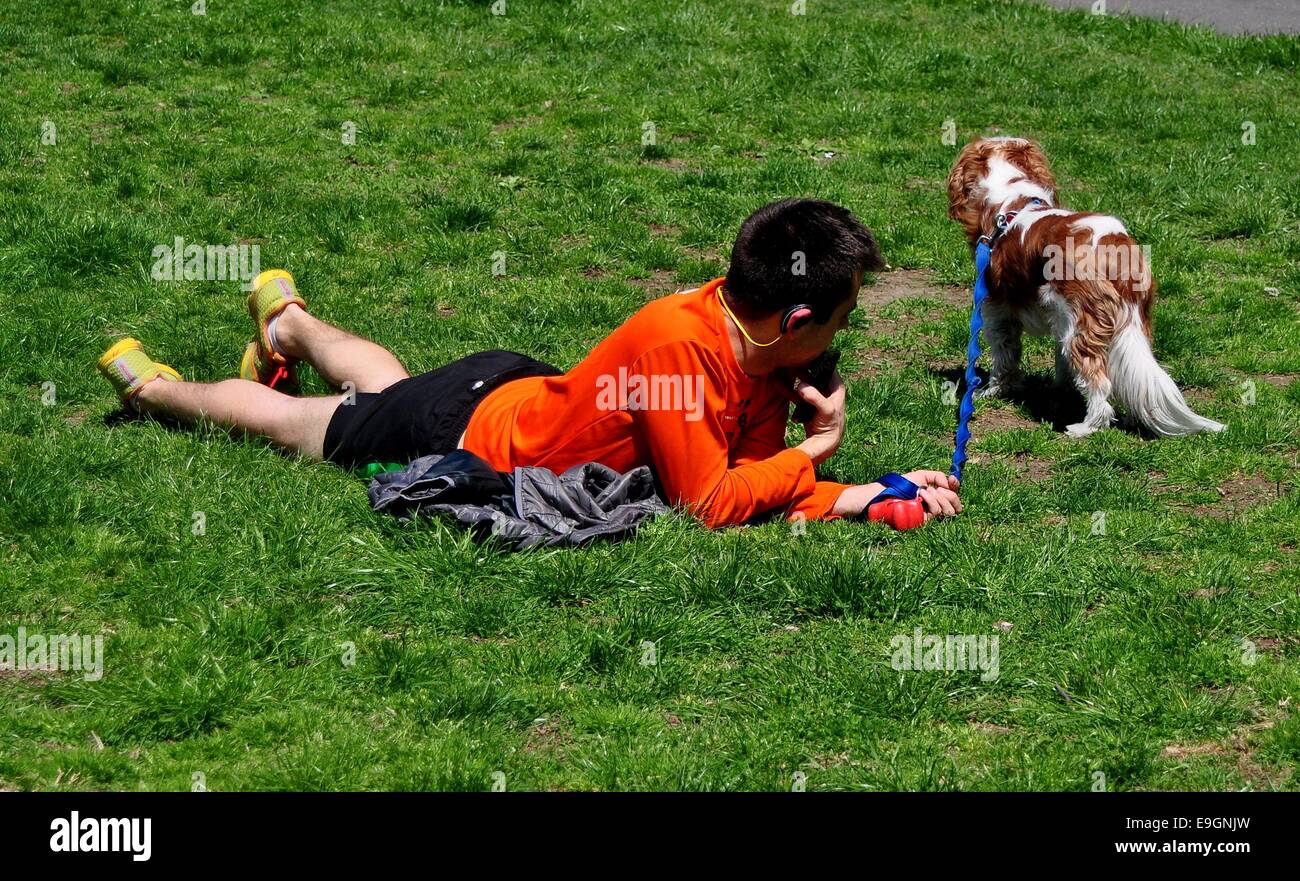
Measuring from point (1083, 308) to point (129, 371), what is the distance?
472cm

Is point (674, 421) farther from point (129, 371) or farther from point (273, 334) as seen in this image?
point (129, 371)

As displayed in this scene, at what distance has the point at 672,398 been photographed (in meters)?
4.95

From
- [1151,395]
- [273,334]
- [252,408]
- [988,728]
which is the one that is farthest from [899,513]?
[273,334]

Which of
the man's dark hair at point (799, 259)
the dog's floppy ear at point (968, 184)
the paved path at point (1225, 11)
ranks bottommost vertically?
the man's dark hair at point (799, 259)

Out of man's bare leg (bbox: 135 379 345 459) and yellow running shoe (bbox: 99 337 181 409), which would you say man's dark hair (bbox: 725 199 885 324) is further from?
yellow running shoe (bbox: 99 337 181 409)

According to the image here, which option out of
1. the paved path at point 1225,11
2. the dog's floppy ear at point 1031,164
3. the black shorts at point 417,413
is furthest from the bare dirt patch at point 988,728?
the paved path at point 1225,11

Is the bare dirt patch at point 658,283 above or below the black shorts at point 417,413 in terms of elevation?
above

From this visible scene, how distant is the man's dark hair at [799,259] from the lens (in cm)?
494

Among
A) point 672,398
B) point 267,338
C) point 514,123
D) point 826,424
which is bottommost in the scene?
point 826,424

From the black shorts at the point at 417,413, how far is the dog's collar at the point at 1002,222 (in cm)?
289

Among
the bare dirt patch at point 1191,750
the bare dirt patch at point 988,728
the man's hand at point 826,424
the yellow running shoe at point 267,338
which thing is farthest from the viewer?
the yellow running shoe at point 267,338

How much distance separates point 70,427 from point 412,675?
111 inches

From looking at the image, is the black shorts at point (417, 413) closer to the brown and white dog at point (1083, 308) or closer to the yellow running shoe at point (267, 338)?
the yellow running shoe at point (267, 338)

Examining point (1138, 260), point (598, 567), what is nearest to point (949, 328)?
point (1138, 260)
